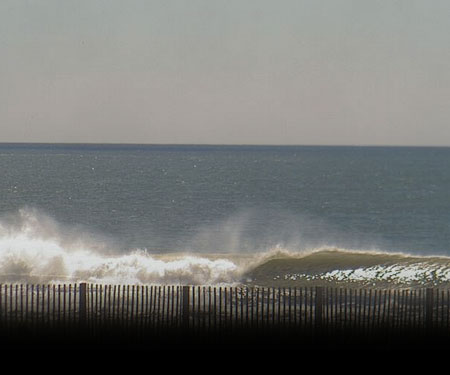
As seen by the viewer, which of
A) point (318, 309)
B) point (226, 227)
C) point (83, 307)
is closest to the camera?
point (83, 307)

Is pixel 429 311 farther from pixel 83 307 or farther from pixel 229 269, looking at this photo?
pixel 229 269

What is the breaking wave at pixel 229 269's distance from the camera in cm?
4656

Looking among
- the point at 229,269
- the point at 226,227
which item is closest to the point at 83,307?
the point at 229,269

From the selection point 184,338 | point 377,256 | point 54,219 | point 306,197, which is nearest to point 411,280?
point 377,256

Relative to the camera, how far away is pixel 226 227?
98750 mm

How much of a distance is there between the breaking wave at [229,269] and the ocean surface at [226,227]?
9cm

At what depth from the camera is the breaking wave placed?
153 feet

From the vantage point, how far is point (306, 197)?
139750mm

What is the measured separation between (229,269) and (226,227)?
46782mm

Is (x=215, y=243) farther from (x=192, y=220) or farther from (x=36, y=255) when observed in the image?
(x=36, y=255)

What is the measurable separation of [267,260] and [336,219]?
5974 cm

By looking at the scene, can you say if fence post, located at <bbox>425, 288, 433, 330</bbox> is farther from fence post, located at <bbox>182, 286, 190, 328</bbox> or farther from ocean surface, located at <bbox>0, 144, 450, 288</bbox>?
ocean surface, located at <bbox>0, 144, 450, 288</bbox>

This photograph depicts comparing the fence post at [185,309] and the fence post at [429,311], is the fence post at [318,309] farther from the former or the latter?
the fence post at [185,309]

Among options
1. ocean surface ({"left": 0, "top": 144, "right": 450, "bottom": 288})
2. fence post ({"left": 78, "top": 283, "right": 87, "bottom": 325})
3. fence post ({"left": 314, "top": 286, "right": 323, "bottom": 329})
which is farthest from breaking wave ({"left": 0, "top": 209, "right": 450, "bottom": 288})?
fence post ({"left": 78, "top": 283, "right": 87, "bottom": 325})
